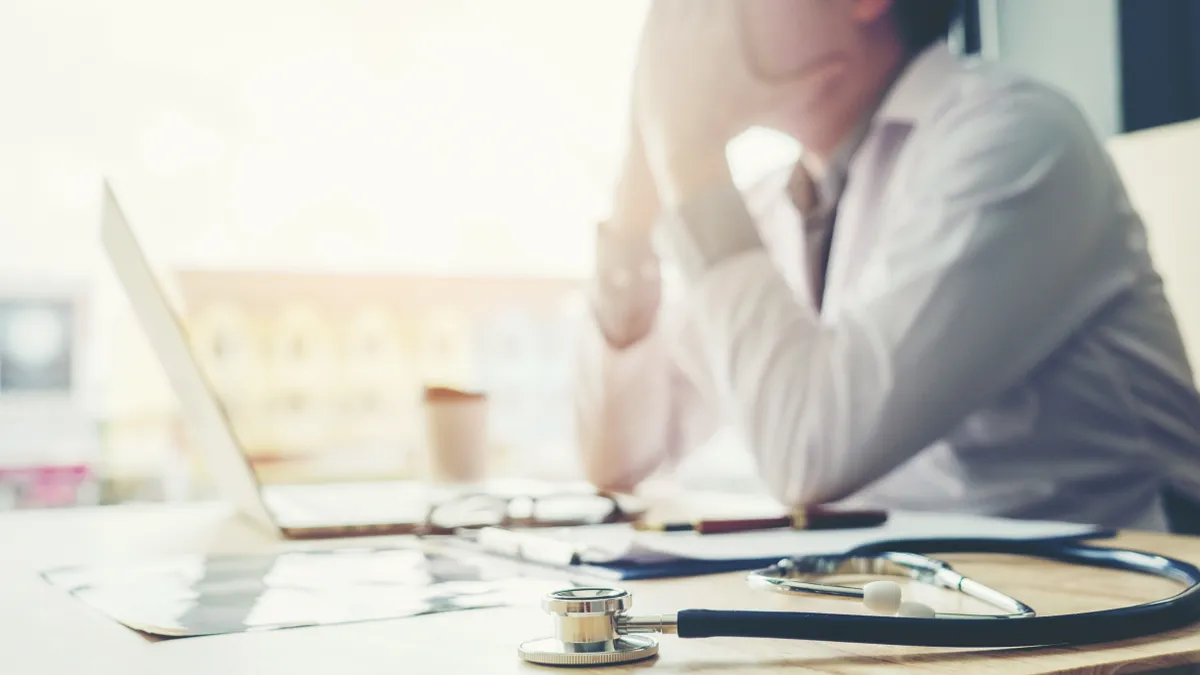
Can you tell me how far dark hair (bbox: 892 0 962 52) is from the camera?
103cm

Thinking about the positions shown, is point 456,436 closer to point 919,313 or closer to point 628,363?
point 628,363

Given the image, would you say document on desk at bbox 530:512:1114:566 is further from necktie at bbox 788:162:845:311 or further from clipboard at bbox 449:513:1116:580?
necktie at bbox 788:162:845:311

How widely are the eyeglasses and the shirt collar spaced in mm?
499

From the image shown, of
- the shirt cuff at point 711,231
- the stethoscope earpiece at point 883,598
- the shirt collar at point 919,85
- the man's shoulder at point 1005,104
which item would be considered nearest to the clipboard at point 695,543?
the stethoscope earpiece at point 883,598

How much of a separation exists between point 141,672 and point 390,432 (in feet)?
21.4

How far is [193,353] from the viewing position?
64 cm

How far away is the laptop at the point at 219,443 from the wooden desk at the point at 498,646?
21cm

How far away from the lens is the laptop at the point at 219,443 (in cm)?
61

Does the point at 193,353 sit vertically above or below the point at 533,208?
below

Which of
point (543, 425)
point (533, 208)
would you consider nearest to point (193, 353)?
point (533, 208)

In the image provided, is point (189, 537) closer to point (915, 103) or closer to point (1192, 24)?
point (915, 103)

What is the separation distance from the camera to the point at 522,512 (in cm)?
65

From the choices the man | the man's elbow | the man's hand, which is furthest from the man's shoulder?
the man's elbow

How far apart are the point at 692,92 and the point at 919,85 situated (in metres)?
0.25
